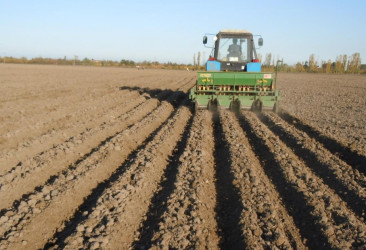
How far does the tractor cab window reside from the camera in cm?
1184

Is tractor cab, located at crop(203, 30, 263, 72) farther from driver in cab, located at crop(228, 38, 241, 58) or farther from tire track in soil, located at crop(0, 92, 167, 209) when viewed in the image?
tire track in soil, located at crop(0, 92, 167, 209)

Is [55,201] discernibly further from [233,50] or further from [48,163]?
[233,50]

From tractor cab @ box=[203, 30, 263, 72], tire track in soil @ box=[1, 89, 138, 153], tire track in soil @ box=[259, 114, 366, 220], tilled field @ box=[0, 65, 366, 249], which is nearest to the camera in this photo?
tilled field @ box=[0, 65, 366, 249]

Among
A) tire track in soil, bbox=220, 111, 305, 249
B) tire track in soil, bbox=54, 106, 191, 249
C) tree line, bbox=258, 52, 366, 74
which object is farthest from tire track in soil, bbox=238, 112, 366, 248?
tree line, bbox=258, 52, 366, 74

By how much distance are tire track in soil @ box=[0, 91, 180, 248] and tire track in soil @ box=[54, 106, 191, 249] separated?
22 cm

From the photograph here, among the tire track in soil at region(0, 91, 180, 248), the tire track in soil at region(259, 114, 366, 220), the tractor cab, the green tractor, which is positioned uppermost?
the tractor cab

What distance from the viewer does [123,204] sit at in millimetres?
4273

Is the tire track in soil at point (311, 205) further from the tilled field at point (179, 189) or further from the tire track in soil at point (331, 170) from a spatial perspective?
the tire track in soil at point (331, 170)

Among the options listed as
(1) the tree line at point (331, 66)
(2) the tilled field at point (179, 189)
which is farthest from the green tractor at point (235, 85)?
(1) the tree line at point (331, 66)

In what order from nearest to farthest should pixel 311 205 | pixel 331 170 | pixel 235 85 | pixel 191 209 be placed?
pixel 191 209, pixel 311 205, pixel 331 170, pixel 235 85

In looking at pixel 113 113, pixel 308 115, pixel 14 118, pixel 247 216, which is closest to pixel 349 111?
pixel 308 115

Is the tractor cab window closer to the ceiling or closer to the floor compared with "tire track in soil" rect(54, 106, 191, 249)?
closer to the ceiling

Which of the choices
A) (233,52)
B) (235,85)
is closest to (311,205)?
(235,85)

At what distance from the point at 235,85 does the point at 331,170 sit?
221 inches
